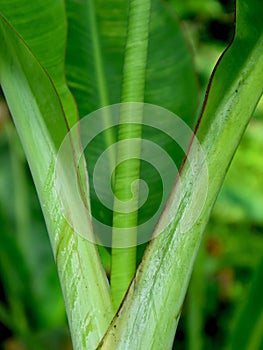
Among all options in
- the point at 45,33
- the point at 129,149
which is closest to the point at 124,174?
the point at 129,149

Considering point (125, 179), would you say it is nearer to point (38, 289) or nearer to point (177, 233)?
point (177, 233)

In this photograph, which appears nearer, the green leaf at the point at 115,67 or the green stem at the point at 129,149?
the green stem at the point at 129,149

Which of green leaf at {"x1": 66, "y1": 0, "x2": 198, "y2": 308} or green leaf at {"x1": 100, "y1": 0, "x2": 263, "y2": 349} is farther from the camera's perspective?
green leaf at {"x1": 66, "y1": 0, "x2": 198, "y2": 308}

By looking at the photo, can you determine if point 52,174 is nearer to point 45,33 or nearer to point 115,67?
point 45,33

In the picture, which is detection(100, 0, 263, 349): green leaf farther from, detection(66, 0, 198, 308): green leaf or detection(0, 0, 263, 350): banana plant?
detection(66, 0, 198, 308): green leaf

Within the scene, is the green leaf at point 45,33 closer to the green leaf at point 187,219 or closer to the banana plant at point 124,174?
the banana plant at point 124,174

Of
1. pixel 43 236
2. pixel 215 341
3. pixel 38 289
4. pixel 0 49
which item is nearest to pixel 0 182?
pixel 43 236

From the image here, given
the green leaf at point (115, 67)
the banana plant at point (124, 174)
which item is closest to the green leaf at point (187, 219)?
the banana plant at point (124, 174)

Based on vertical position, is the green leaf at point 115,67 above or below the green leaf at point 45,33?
below

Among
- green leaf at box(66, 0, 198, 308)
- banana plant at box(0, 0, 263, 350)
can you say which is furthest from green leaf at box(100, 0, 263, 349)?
green leaf at box(66, 0, 198, 308)
